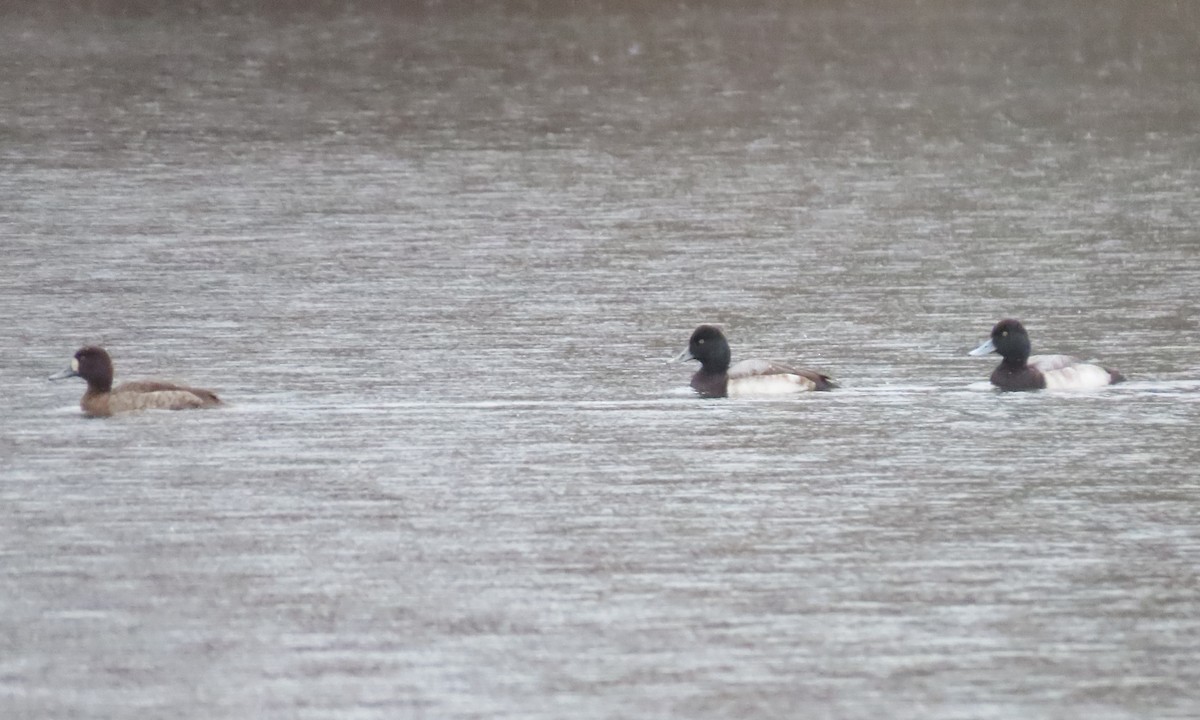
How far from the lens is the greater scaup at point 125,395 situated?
59.8 feet

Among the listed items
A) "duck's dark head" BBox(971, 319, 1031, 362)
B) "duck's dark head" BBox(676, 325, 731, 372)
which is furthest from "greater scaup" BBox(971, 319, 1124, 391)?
"duck's dark head" BBox(676, 325, 731, 372)

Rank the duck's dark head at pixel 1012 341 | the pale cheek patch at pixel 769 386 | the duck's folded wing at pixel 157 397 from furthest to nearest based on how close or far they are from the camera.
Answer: the duck's dark head at pixel 1012 341 < the pale cheek patch at pixel 769 386 < the duck's folded wing at pixel 157 397

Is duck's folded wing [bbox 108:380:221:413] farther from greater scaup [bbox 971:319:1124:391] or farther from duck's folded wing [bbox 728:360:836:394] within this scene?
greater scaup [bbox 971:319:1124:391]

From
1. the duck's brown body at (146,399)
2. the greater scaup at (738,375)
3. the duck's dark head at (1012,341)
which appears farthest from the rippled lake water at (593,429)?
the duck's dark head at (1012,341)

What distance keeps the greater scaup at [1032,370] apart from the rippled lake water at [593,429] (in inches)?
9.8

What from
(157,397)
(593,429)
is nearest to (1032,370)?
(593,429)

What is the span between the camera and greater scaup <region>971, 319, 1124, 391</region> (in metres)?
19.1

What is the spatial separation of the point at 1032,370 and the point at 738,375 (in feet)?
7.37

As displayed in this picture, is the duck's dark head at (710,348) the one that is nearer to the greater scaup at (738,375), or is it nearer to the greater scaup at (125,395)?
the greater scaup at (738,375)

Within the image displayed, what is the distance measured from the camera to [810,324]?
22.8 m

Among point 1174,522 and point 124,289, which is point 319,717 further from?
point 124,289

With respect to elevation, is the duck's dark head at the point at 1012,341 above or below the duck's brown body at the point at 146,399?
above

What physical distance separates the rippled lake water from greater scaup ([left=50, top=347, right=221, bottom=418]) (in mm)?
178

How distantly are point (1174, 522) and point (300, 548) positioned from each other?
16.5 feet
